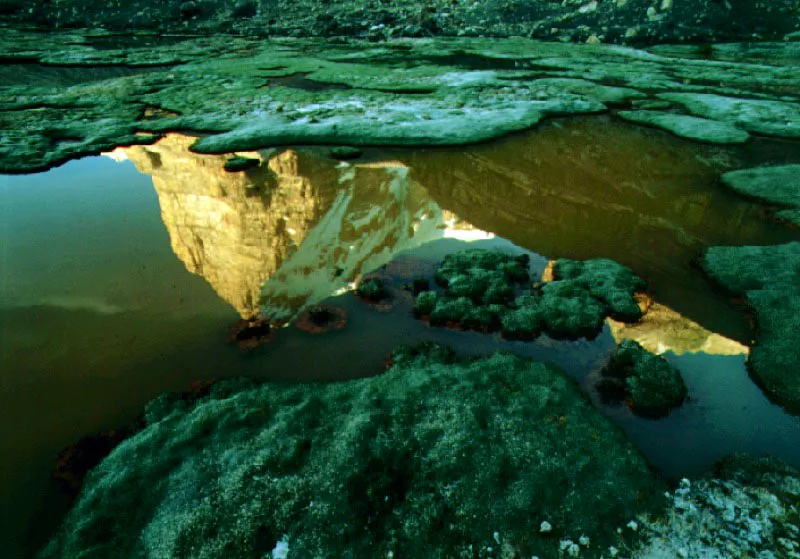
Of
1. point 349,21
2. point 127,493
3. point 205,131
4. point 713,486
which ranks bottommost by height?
point 713,486

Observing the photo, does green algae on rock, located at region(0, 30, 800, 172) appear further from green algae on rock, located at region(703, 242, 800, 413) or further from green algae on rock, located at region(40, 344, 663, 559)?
green algae on rock, located at region(40, 344, 663, 559)

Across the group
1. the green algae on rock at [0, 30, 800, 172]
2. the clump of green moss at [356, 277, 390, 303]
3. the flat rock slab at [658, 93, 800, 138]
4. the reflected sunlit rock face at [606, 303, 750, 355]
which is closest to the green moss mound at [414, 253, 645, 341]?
the reflected sunlit rock face at [606, 303, 750, 355]

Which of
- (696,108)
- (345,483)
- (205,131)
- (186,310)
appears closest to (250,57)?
(205,131)

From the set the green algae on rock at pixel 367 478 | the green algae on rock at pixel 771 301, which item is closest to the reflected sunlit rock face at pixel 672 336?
the green algae on rock at pixel 771 301

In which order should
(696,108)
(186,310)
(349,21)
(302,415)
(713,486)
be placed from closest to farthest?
(713,486), (302,415), (186,310), (696,108), (349,21)

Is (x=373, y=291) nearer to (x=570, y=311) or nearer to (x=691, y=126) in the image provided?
(x=570, y=311)

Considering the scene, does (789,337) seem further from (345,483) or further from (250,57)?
(250,57)
